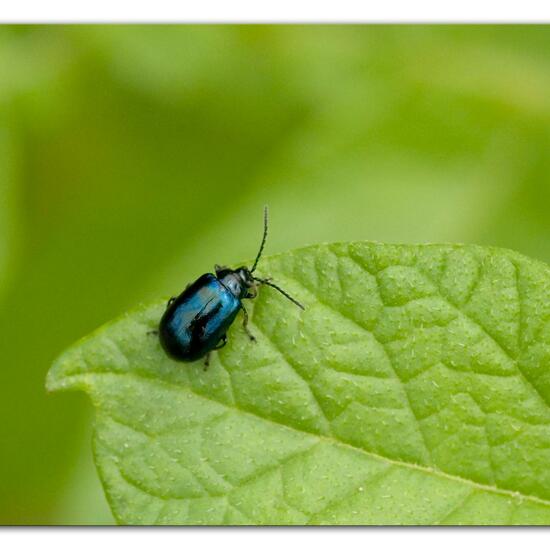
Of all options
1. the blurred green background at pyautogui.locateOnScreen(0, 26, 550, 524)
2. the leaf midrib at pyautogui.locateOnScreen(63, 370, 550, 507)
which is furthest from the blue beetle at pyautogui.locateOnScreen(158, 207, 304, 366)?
the blurred green background at pyautogui.locateOnScreen(0, 26, 550, 524)

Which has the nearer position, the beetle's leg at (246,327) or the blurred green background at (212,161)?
the beetle's leg at (246,327)

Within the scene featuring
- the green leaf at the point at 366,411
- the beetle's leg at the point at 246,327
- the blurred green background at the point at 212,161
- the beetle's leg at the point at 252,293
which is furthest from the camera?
the blurred green background at the point at 212,161

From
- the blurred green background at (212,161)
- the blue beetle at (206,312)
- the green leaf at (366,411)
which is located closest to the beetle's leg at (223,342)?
the blue beetle at (206,312)

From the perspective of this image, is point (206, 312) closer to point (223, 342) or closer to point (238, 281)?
point (238, 281)

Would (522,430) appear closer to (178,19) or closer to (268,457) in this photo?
(268,457)

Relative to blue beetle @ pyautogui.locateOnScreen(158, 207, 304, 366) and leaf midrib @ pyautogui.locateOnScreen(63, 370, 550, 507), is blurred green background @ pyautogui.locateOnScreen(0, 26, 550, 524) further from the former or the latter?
leaf midrib @ pyautogui.locateOnScreen(63, 370, 550, 507)

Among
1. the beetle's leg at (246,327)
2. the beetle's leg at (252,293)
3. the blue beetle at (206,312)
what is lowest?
the blue beetle at (206,312)

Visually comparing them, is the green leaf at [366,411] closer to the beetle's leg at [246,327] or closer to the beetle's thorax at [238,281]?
the beetle's leg at [246,327]

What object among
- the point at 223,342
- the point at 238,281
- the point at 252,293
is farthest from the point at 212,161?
the point at 223,342
